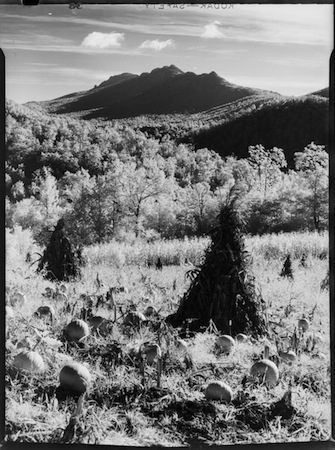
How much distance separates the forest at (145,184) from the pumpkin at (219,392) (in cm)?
63

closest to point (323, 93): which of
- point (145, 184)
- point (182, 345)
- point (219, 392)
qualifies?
point (145, 184)

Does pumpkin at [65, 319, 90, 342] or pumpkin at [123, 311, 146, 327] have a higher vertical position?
pumpkin at [123, 311, 146, 327]

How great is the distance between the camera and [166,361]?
319 cm

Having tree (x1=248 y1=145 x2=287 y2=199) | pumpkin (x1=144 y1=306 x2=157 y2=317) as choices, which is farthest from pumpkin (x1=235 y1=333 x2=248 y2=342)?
tree (x1=248 y1=145 x2=287 y2=199)

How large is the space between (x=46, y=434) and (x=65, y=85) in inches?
55.7

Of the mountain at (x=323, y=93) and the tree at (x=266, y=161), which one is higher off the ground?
the mountain at (x=323, y=93)

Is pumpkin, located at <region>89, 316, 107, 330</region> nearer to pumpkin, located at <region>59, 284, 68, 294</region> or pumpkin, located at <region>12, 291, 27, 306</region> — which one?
pumpkin, located at <region>59, 284, 68, 294</region>

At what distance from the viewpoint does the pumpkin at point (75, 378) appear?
10.3ft

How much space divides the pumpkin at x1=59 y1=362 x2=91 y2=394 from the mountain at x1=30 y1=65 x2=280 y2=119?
3.44 feet

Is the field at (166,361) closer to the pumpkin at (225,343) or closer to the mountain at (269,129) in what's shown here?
the pumpkin at (225,343)

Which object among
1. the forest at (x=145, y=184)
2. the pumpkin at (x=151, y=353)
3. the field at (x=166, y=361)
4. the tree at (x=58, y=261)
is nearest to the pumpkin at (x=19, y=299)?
the field at (x=166, y=361)

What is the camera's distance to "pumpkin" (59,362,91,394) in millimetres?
3131

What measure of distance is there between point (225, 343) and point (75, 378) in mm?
625

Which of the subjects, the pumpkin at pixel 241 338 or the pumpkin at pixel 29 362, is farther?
the pumpkin at pixel 241 338
